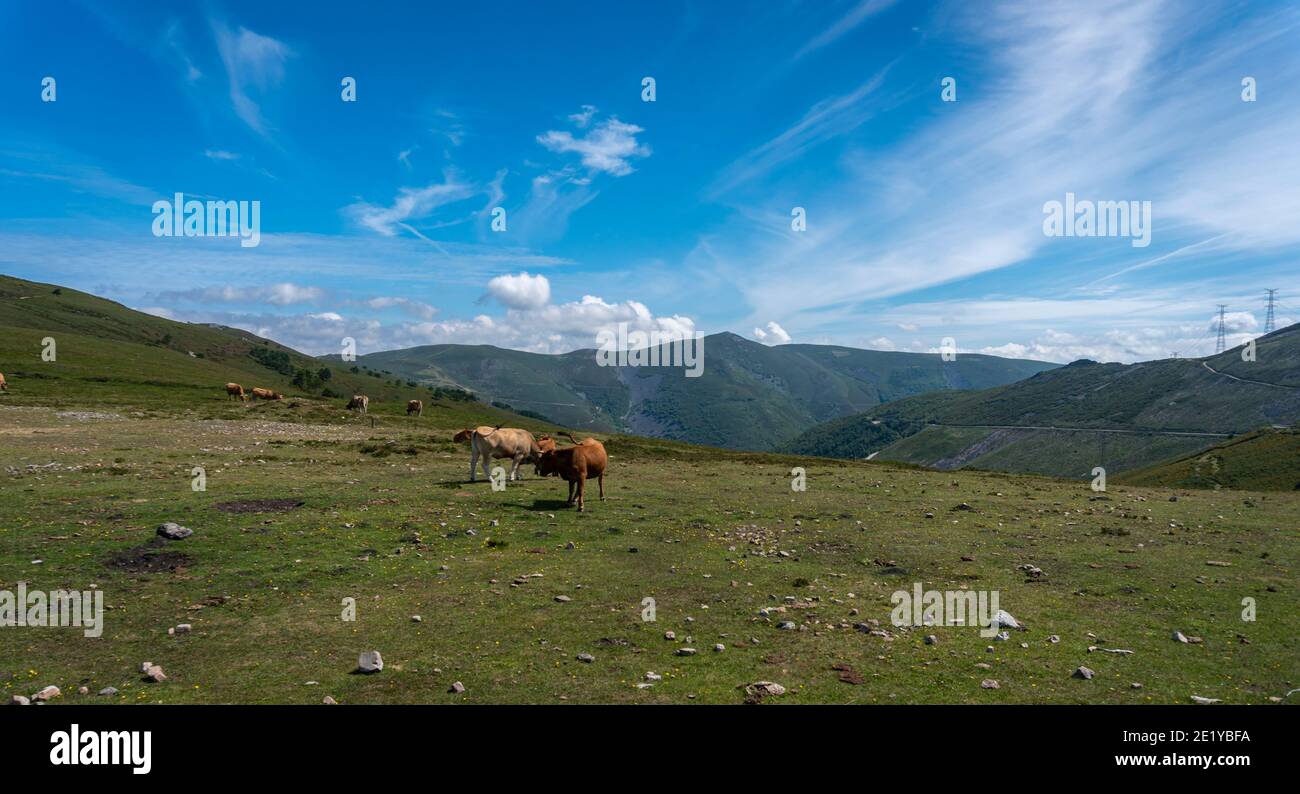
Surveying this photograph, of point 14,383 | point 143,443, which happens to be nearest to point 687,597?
point 143,443

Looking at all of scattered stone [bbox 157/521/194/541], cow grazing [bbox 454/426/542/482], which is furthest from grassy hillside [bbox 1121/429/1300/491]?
scattered stone [bbox 157/521/194/541]

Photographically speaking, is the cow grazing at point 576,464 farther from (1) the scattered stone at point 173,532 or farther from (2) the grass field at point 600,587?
(1) the scattered stone at point 173,532

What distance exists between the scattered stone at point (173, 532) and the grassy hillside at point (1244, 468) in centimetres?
10197

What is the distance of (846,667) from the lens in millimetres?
9789

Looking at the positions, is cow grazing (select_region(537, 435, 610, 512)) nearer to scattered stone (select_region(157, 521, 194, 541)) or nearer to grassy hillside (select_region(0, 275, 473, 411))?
scattered stone (select_region(157, 521, 194, 541))

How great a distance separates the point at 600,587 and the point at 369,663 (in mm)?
5831

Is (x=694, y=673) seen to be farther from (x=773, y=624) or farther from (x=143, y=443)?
(x=143, y=443)

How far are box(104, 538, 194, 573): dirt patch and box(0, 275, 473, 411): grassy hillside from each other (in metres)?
54.6

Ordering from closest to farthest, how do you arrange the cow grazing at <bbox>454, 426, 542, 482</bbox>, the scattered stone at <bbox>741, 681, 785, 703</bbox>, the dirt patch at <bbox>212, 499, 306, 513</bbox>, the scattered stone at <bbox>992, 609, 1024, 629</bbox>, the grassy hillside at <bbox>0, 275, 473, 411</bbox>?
the scattered stone at <bbox>741, 681, 785, 703</bbox>
the scattered stone at <bbox>992, 609, 1024, 629</bbox>
the dirt patch at <bbox>212, 499, 306, 513</bbox>
the cow grazing at <bbox>454, 426, 542, 482</bbox>
the grassy hillside at <bbox>0, 275, 473, 411</bbox>

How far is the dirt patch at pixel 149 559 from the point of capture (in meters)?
13.6

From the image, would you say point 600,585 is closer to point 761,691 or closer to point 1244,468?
point 761,691

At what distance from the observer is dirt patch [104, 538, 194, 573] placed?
1359 centimetres

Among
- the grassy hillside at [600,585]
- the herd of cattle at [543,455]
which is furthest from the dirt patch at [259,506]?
the herd of cattle at [543,455]
